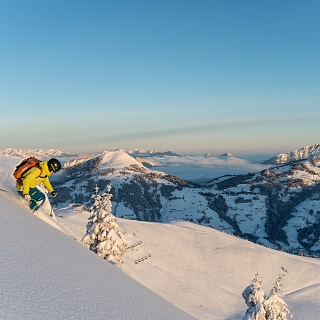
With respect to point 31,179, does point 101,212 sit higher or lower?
lower

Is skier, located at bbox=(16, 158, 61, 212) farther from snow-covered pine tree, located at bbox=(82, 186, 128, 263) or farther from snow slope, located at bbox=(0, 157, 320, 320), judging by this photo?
snow-covered pine tree, located at bbox=(82, 186, 128, 263)

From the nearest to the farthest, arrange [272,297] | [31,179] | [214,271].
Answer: [31,179]
[272,297]
[214,271]

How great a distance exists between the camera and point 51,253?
540 cm

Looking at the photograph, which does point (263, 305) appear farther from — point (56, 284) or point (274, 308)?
point (56, 284)

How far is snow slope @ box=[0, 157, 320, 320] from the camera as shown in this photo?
4.04 meters

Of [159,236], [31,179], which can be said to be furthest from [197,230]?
[31,179]

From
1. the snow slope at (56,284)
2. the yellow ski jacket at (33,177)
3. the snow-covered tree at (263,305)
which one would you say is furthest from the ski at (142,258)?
the snow slope at (56,284)

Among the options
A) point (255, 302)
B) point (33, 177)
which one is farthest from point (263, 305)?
point (33, 177)

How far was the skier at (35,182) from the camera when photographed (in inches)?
432

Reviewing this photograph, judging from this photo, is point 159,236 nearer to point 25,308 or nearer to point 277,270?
point 277,270

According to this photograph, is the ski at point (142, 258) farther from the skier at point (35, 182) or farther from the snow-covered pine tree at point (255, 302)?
the skier at point (35, 182)

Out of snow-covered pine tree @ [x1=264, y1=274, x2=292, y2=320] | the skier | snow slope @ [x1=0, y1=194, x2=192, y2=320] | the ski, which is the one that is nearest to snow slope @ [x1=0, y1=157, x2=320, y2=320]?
snow slope @ [x1=0, y1=194, x2=192, y2=320]

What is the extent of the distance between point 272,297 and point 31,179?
18.7m

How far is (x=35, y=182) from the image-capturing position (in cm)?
1143
